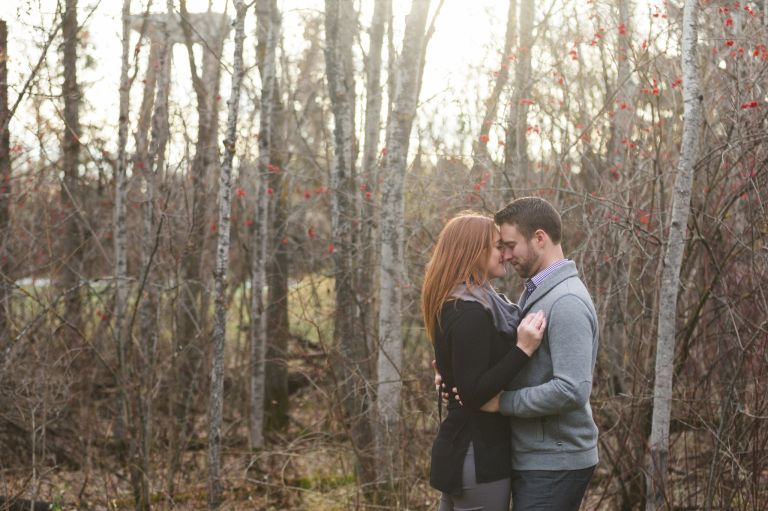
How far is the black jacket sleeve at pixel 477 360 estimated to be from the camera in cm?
302

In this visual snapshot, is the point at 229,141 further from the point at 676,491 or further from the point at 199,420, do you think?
the point at 199,420

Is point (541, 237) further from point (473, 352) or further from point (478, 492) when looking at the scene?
point (478, 492)

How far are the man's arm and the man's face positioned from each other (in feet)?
0.74

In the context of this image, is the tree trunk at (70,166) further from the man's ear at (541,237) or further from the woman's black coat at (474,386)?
the man's ear at (541,237)

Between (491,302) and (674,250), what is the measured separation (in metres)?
2.36

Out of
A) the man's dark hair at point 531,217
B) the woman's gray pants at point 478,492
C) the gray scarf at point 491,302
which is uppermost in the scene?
the man's dark hair at point 531,217

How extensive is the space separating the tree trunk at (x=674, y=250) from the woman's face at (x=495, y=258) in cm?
224

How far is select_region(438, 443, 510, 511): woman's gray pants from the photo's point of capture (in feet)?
10.1

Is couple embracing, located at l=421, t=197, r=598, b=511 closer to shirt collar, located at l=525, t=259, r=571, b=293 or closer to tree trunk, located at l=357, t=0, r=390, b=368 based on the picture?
shirt collar, located at l=525, t=259, r=571, b=293

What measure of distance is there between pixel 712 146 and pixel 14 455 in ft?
21.7

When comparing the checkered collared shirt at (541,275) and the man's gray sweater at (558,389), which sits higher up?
the checkered collared shirt at (541,275)

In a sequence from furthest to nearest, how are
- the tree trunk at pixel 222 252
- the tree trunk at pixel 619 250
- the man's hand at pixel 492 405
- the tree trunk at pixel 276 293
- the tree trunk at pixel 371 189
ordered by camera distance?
1. the tree trunk at pixel 276 293
2. the tree trunk at pixel 371 189
3. the tree trunk at pixel 222 252
4. the tree trunk at pixel 619 250
5. the man's hand at pixel 492 405

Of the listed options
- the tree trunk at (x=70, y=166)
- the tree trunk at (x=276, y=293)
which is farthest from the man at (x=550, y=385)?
the tree trunk at (x=276, y=293)

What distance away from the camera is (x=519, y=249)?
3.23 m
